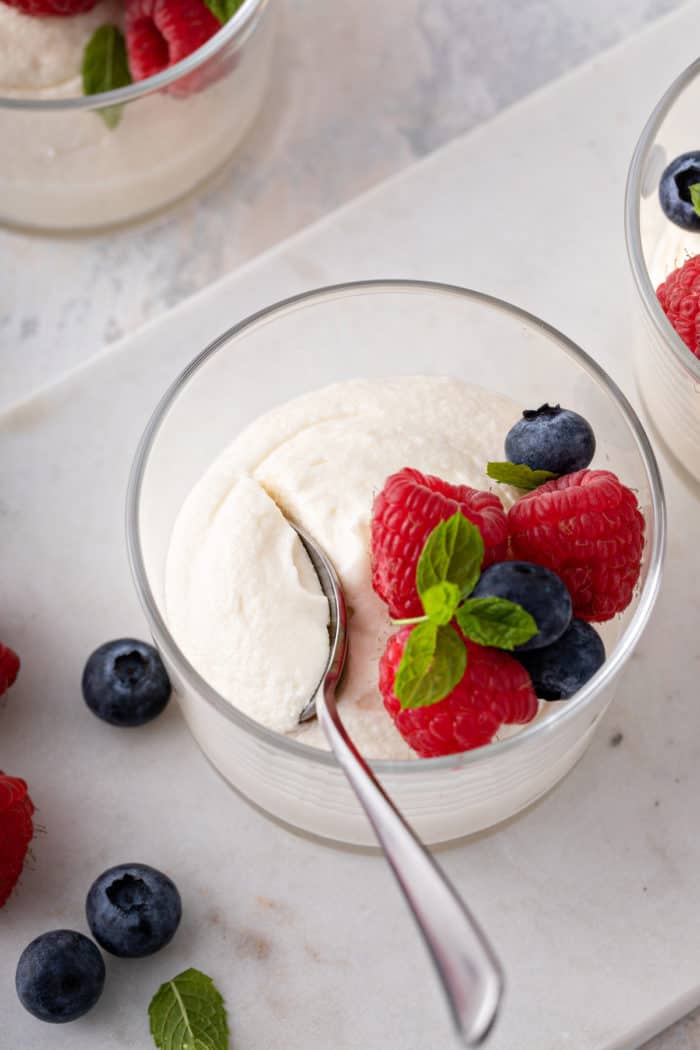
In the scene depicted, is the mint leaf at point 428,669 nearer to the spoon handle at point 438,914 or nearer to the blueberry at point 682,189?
the spoon handle at point 438,914

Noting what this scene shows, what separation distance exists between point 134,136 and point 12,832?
38.2 inches

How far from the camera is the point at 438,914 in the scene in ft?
3.36

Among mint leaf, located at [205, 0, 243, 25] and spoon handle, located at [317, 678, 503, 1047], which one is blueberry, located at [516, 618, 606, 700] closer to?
spoon handle, located at [317, 678, 503, 1047]

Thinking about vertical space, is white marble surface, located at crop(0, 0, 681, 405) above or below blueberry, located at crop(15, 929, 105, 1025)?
above

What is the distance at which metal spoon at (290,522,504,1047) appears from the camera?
94cm

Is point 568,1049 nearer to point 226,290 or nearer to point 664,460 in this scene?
point 664,460

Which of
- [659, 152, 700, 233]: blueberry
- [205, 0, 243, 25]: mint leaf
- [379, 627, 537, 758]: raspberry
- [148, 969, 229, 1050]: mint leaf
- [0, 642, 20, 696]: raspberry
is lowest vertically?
[148, 969, 229, 1050]: mint leaf

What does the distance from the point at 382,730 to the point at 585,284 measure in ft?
2.60

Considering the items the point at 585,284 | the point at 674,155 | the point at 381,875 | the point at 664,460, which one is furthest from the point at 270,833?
the point at 674,155

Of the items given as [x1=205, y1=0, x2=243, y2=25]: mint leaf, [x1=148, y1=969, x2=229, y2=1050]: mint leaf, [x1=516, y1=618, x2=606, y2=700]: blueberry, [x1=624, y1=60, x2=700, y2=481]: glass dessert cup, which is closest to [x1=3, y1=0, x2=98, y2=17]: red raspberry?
[x1=205, y1=0, x2=243, y2=25]: mint leaf

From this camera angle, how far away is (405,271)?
5.92ft

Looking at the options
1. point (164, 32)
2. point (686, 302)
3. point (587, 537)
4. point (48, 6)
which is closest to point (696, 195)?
point (686, 302)

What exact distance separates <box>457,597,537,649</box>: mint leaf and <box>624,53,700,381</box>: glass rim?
0.43 meters

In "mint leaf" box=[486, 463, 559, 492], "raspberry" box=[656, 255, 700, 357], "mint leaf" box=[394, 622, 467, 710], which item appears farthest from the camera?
"raspberry" box=[656, 255, 700, 357]
